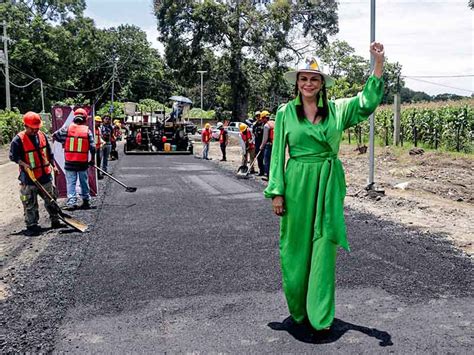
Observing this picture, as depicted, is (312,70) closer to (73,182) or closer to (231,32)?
(73,182)

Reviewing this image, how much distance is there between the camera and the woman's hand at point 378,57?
3.85 m

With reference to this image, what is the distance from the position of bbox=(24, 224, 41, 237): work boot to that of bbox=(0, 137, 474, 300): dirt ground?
108mm

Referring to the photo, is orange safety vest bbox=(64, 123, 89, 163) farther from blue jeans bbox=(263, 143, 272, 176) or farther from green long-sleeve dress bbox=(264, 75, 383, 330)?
green long-sleeve dress bbox=(264, 75, 383, 330)

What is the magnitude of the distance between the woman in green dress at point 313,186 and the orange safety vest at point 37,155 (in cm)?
487

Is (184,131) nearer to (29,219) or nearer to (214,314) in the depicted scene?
(29,219)

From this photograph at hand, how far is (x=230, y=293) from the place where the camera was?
482cm

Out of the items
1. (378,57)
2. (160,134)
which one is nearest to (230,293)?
(378,57)

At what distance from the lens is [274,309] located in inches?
174

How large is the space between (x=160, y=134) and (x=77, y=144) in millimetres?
15640

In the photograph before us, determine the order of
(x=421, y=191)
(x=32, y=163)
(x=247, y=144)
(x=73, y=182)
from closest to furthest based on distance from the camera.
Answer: (x=32, y=163)
(x=73, y=182)
(x=421, y=191)
(x=247, y=144)

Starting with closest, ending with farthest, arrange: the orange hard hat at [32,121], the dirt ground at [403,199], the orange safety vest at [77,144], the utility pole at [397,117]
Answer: the dirt ground at [403,199] → the orange hard hat at [32,121] → the orange safety vest at [77,144] → the utility pole at [397,117]

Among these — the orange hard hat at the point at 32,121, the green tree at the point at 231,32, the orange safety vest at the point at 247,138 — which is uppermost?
the green tree at the point at 231,32

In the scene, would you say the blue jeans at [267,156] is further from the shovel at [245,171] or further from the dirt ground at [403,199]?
the dirt ground at [403,199]

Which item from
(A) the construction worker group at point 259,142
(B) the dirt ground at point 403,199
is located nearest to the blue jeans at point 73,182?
(B) the dirt ground at point 403,199
